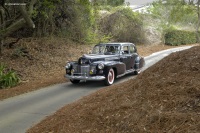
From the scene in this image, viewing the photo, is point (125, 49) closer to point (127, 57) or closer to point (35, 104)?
point (127, 57)

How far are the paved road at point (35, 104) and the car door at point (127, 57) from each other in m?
1.86

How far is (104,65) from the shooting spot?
10.8 metres

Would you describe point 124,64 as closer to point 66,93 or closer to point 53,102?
point 66,93

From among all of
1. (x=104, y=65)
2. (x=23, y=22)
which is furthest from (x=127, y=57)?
(x=23, y=22)

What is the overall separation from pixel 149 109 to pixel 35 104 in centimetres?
463

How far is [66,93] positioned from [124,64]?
3.43 m

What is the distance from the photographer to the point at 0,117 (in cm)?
729

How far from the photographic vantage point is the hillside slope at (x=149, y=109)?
177 inches

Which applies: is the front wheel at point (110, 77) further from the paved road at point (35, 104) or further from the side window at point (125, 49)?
the side window at point (125, 49)

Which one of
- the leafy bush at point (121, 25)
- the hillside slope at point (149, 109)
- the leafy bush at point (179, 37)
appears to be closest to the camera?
the hillside slope at point (149, 109)

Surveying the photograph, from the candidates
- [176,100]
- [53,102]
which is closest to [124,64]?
[53,102]

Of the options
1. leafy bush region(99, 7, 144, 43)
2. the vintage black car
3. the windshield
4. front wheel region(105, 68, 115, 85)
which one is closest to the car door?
the vintage black car

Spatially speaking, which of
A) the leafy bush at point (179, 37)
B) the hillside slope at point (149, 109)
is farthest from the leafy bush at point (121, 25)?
the hillside slope at point (149, 109)

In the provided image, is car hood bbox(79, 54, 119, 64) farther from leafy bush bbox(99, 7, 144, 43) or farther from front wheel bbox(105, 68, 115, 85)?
leafy bush bbox(99, 7, 144, 43)
